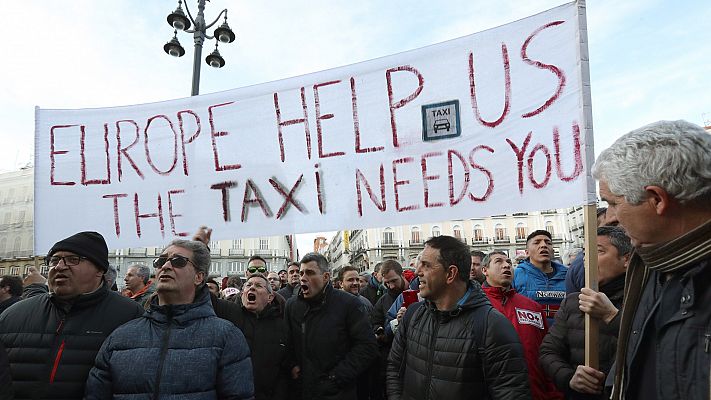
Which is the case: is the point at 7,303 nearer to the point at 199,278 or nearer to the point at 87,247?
the point at 87,247

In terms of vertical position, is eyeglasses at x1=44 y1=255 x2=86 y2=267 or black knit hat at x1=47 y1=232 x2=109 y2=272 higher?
black knit hat at x1=47 y1=232 x2=109 y2=272

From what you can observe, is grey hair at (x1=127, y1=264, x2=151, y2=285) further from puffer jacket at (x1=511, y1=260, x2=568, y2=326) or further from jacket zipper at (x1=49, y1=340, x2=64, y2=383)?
puffer jacket at (x1=511, y1=260, x2=568, y2=326)

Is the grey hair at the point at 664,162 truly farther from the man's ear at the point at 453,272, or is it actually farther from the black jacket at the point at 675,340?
the man's ear at the point at 453,272

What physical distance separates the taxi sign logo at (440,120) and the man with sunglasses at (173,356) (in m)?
1.96

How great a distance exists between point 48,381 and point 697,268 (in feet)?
9.97

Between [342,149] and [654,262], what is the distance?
102 inches

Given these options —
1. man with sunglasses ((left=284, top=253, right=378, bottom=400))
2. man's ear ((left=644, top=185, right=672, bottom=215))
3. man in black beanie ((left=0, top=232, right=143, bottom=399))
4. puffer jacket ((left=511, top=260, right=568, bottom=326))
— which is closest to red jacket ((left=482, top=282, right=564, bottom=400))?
puffer jacket ((left=511, top=260, right=568, bottom=326))

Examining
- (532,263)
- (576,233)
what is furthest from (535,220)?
(532,263)

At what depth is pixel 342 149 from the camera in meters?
3.76

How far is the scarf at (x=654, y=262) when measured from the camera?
1.32m

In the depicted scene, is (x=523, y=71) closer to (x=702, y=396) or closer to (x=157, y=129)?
(x=702, y=396)

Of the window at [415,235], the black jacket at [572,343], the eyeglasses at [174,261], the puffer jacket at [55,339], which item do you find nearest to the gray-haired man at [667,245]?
the black jacket at [572,343]

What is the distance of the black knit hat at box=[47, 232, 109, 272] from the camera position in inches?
111

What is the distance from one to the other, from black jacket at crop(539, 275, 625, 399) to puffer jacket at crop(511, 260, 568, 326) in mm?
1563
